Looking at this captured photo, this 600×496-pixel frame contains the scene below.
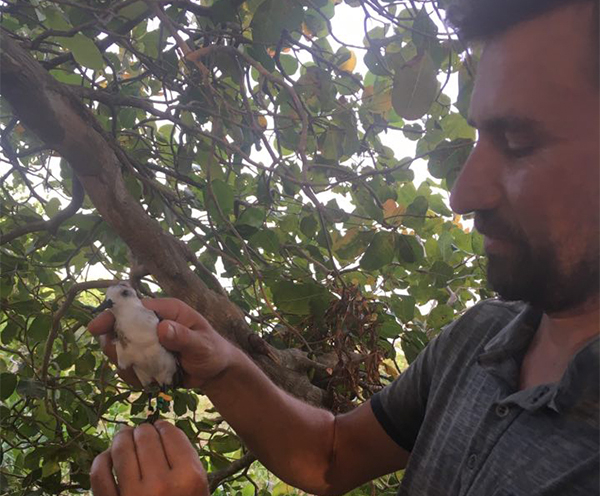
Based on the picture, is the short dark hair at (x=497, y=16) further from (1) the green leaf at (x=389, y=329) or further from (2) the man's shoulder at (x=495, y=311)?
(1) the green leaf at (x=389, y=329)

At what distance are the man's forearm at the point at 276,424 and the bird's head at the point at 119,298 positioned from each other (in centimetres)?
22

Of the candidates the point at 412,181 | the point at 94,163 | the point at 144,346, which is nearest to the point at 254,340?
the point at 144,346

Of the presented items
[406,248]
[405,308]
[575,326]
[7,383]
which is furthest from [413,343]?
[7,383]

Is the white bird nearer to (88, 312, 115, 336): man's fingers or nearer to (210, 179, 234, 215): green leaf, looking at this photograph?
(88, 312, 115, 336): man's fingers

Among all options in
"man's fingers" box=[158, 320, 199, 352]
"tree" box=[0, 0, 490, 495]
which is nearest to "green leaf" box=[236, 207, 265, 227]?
"tree" box=[0, 0, 490, 495]

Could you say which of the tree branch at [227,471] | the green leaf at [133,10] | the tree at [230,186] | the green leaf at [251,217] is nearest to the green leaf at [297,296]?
the tree at [230,186]

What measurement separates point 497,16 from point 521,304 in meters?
0.41

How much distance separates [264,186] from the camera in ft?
4.16

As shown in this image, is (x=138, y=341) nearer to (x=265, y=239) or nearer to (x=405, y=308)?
(x=265, y=239)

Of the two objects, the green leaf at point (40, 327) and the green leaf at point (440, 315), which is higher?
the green leaf at point (40, 327)

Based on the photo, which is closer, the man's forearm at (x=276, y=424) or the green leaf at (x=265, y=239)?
the man's forearm at (x=276, y=424)

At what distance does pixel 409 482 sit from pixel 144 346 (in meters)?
0.41

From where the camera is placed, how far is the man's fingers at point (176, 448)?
70 centimetres

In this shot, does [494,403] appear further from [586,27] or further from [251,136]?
[251,136]
